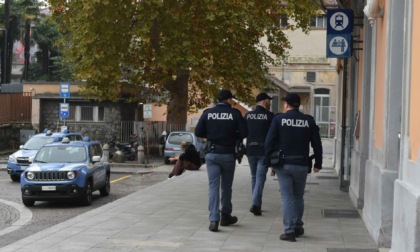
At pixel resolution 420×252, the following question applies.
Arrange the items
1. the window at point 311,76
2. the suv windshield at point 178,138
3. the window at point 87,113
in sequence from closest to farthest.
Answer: the suv windshield at point 178,138
the window at point 87,113
the window at point 311,76

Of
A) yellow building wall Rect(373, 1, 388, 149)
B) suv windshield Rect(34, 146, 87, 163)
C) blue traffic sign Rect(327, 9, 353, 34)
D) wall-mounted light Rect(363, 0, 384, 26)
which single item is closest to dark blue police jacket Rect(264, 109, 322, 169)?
yellow building wall Rect(373, 1, 388, 149)

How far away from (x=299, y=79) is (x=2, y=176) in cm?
3090

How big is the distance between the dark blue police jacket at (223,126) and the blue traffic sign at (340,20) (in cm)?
636

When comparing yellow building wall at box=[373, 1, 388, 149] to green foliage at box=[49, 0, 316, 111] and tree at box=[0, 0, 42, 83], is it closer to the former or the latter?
green foliage at box=[49, 0, 316, 111]

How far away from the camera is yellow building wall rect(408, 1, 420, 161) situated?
7.21 metres

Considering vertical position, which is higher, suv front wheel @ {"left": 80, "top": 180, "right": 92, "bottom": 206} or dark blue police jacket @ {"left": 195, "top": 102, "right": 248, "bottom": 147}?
dark blue police jacket @ {"left": 195, "top": 102, "right": 248, "bottom": 147}

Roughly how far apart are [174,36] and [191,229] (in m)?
15.6

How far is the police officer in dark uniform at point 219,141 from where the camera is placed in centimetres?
1116

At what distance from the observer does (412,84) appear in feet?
24.7

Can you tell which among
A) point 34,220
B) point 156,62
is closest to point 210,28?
point 156,62

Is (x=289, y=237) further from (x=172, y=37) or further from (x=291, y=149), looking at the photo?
(x=172, y=37)

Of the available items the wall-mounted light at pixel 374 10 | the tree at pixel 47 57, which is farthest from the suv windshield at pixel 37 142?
the tree at pixel 47 57

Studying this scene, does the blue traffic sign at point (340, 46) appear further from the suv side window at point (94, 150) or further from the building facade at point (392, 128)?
the suv side window at point (94, 150)

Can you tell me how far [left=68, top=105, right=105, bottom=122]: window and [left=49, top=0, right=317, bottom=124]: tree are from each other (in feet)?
33.4
